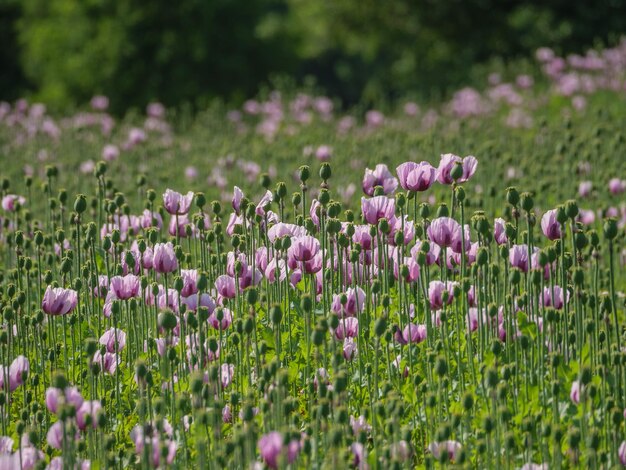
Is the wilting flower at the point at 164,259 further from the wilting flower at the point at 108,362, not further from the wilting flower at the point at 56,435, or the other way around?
the wilting flower at the point at 56,435

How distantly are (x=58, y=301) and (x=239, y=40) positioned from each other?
1225 cm

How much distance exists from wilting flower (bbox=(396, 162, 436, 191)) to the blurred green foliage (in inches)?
411

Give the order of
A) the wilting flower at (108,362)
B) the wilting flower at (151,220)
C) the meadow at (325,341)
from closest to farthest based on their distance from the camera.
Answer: the meadow at (325,341) → the wilting flower at (108,362) → the wilting flower at (151,220)

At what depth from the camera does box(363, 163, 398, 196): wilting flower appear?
3730 millimetres

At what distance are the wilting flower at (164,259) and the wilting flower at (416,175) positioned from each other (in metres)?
0.80

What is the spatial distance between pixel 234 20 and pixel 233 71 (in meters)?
0.73

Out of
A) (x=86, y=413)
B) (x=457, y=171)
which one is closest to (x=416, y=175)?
(x=457, y=171)

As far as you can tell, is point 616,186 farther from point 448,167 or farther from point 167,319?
point 167,319

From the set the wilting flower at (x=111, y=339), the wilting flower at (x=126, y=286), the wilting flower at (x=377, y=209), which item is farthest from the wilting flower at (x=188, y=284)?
the wilting flower at (x=377, y=209)

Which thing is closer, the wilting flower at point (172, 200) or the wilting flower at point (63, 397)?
the wilting flower at point (63, 397)

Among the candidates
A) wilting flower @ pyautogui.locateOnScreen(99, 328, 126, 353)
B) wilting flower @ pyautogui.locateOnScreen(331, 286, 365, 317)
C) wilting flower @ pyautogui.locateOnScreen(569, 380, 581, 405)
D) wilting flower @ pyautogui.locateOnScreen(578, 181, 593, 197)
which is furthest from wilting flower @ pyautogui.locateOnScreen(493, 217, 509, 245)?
wilting flower @ pyautogui.locateOnScreen(578, 181, 593, 197)

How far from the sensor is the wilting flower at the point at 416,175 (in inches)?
135

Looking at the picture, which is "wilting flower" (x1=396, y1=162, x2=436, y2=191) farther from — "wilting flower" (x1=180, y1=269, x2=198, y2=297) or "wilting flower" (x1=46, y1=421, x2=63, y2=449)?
"wilting flower" (x1=46, y1=421, x2=63, y2=449)

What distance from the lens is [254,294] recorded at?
9.78ft
